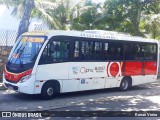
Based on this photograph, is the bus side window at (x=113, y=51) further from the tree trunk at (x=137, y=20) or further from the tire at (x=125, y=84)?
the tree trunk at (x=137, y=20)

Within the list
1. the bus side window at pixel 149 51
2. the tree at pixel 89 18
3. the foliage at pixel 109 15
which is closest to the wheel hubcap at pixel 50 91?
the bus side window at pixel 149 51

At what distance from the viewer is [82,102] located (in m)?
11.8

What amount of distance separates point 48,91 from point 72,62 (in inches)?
65.9

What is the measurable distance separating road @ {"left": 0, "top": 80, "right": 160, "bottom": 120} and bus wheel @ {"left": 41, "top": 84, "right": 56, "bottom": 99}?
20 cm

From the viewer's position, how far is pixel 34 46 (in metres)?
11.8

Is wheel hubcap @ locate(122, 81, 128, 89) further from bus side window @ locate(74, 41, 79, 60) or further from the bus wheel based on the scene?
the bus wheel

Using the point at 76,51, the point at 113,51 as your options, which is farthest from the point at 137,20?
the point at 76,51

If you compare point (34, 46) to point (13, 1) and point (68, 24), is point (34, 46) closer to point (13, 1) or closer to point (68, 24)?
point (13, 1)

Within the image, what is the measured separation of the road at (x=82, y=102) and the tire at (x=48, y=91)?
7.9 inches

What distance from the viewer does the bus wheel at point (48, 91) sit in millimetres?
11773

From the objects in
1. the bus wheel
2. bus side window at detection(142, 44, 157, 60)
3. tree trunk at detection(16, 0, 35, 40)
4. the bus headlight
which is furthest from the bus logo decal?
tree trunk at detection(16, 0, 35, 40)

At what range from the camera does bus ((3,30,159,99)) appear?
1153cm

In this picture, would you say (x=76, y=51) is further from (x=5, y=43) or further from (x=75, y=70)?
(x=5, y=43)

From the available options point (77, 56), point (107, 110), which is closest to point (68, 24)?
point (77, 56)
